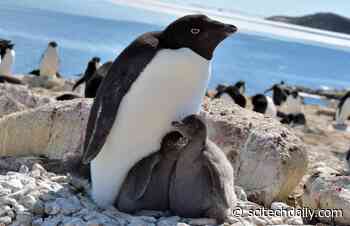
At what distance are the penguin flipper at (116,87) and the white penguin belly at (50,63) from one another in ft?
39.8

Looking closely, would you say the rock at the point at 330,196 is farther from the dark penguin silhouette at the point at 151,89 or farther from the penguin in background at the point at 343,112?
the penguin in background at the point at 343,112

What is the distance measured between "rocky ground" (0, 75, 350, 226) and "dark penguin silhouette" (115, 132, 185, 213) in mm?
75

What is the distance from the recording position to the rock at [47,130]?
607 cm

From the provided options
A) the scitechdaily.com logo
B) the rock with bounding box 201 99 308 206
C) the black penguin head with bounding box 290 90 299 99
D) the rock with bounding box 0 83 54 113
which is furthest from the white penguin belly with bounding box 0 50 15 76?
the scitechdaily.com logo

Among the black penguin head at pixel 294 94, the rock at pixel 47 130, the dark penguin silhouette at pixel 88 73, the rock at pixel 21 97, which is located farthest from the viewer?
the black penguin head at pixel 294 94

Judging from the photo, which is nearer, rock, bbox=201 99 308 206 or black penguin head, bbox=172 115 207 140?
black penguin head, bbox=172 115 207 140

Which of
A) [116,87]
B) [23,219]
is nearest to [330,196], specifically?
[116,87]

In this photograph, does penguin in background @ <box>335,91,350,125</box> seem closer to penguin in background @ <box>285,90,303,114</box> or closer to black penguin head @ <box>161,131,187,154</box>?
penguin in background @ <box>285,90,303,114</box>

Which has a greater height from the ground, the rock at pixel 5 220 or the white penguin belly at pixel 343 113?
the rock at pixel 5 220

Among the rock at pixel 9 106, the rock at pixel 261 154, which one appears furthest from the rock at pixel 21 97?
the rock at pixel 261 154

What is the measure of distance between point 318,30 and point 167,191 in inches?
4403

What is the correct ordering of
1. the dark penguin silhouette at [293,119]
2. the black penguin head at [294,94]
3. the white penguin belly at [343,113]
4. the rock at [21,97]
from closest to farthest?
the rock at [21,97] < the dark penguin silhouette at [293,119] < the white penguin belly at [343,113] < the black penguin head at [294,94]

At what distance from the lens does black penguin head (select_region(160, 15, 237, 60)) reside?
3877 millimetres

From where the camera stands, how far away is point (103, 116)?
152 inches
